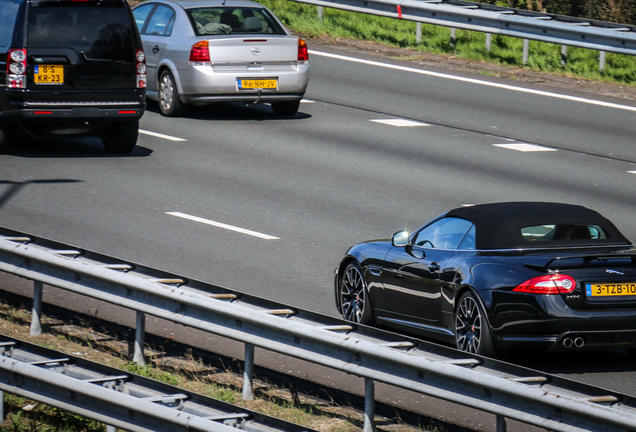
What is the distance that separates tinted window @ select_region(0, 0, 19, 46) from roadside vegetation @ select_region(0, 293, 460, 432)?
5.97 meters

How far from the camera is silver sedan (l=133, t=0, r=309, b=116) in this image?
17.5 meters

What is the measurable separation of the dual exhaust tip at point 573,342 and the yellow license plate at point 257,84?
34.7 ft

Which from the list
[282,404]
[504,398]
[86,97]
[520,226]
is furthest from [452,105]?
[504,398]

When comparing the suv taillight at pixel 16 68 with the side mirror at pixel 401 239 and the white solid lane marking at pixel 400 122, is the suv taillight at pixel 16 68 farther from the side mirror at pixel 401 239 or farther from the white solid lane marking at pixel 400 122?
the side mirror at pixel 401 239

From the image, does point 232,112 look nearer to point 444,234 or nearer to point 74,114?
point 74,114

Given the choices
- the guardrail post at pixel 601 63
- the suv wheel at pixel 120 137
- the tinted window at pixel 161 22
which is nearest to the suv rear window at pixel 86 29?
the suv wheel at pixel 120 137

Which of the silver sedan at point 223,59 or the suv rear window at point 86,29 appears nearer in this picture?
the suv rear window at point 86,29

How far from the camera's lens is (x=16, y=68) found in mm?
14148

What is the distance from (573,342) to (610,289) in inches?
17.1

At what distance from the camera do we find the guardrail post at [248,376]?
6988mm

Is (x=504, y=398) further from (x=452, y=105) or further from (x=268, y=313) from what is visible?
(x=452, y=105)

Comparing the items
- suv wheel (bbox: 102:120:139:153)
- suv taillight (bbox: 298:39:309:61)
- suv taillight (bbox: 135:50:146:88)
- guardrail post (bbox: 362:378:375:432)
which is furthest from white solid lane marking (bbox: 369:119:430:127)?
guardrail post (bbox: 362:378:375:432)

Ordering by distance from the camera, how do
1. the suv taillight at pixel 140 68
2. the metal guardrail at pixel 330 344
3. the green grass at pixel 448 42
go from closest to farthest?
1. the metal guardrail at pixel 330 344
2. the suv taillight at pixel 140 68
3. the green grass at pixel 448 42

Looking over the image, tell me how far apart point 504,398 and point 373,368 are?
0.83m
